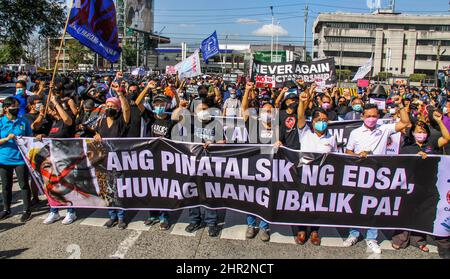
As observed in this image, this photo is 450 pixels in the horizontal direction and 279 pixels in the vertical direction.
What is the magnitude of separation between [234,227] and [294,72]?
826cm

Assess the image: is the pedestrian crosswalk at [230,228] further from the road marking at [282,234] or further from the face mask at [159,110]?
the face mask at [159,110]

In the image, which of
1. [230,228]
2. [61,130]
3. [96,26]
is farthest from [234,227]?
[96,26]

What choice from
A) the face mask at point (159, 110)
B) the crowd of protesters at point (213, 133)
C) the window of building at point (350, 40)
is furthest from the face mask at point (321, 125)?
the window of building at point (350, 40)

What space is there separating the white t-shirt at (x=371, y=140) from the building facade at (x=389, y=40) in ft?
286

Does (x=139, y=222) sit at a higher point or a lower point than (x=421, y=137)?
lower

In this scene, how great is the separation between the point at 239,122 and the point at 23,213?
12.2 ft

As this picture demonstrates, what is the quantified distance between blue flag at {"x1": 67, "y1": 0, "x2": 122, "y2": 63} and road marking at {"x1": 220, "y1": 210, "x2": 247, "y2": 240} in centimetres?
371

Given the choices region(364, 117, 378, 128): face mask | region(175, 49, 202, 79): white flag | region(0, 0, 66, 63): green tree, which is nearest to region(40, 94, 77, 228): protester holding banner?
region(364, 117, 378, 128): face mask

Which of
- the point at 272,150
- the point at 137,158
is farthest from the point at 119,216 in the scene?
the point at 272,150

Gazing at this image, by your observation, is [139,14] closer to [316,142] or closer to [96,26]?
[96,26]

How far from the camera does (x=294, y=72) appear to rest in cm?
1252

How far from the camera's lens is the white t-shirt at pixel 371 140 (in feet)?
16.1

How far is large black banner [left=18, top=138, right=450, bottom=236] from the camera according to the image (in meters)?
4.65

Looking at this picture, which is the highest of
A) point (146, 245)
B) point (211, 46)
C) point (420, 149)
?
point (211, 46)
